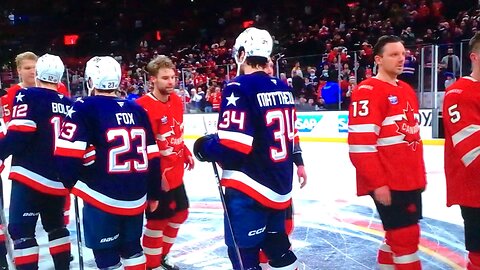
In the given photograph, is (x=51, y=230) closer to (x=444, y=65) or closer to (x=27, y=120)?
(x=27, y=120)

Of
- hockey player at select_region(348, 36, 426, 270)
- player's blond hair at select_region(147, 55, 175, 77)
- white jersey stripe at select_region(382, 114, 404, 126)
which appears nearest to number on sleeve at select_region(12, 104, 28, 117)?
player's blond hair at select_region(147, 55, 175, 77)

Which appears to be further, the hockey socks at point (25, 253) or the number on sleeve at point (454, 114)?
the hockey socks at point (25, 253)

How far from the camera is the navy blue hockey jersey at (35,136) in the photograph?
2846 mm

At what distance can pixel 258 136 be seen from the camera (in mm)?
2324

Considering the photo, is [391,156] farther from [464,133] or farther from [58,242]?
[58,242]

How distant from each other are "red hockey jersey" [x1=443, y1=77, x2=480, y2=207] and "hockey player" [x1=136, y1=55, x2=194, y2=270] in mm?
1522

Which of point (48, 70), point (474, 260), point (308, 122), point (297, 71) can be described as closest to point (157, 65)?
Result: point (48, 70)

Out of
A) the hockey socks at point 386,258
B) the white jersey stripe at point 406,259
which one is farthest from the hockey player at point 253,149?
the hockey socks at point 386,258

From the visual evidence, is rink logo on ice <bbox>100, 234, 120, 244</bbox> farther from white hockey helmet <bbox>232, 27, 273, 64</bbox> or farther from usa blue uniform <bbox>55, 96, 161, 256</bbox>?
white hockey helmet <bbox>232, 27, 273, 64</bbox>

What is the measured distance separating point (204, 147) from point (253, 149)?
8.4 inches

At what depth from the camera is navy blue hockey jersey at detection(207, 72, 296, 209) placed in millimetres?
2260

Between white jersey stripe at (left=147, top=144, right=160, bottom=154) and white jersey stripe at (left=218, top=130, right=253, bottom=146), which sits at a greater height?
white jersey stripe at (left=218, top=130, right=253, bottom=146)

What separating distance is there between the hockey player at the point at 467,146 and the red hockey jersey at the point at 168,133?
60.4 inches

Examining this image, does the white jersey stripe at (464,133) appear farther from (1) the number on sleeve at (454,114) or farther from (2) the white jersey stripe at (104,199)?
(2) the white jersey stripe at (104,199)
